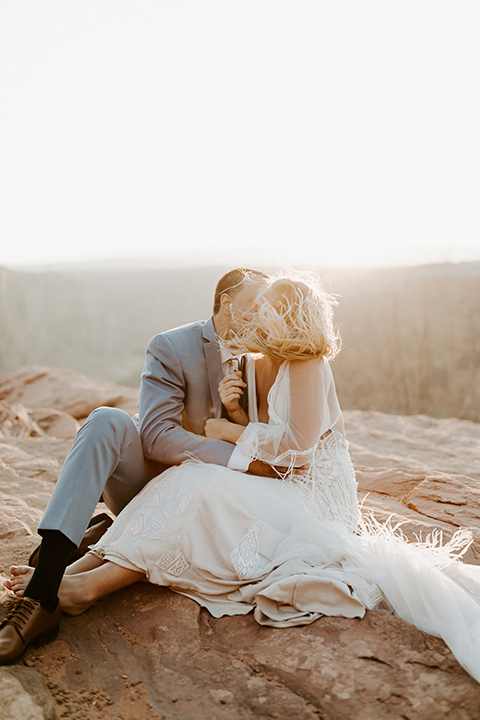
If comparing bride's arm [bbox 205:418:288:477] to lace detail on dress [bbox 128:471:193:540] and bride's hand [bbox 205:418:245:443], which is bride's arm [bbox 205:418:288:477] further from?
lace detail on dress [bbox 128:471:193:540]

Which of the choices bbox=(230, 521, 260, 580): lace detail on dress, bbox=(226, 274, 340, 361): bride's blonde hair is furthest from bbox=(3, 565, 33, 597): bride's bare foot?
bbox=(226, 274, 340, 361): bride's blonde hair

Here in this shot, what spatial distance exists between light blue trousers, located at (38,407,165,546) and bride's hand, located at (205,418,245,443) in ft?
0.91

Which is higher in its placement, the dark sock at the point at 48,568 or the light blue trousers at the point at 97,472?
the light blue trousers at the point at 97,472

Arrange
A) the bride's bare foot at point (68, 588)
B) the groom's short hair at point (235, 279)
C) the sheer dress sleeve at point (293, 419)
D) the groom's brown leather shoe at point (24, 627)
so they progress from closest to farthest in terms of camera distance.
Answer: the groom's brown leather shoe at point (24, 627) < the bride's bare foot at point (68, 588) < the sheer dress sleeve at point (293, 419) < the groom's short hair at point (235, 279)

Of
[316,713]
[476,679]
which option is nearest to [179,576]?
[316,713]

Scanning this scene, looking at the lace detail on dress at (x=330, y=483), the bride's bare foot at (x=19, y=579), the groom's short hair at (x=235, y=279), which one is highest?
the groom's short hair at (x=235, y=279)

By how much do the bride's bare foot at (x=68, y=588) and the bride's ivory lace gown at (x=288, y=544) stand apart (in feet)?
0.49

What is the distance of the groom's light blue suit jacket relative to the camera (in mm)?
2521

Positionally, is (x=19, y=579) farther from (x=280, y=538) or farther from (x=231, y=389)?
(x=231, y=389)

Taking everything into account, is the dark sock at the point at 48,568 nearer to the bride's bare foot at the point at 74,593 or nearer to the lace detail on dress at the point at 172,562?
the bride's bare foot at the point at 74,593

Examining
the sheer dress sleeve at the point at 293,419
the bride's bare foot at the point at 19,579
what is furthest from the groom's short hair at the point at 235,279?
the bride's bare foot at the point at 19,579

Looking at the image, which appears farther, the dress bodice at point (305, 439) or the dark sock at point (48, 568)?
the dress bodice at point (305, 439)

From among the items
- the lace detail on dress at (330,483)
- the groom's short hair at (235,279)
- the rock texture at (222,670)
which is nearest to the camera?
the rock texture at (222,670)

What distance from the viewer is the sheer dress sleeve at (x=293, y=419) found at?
7.79 ft
